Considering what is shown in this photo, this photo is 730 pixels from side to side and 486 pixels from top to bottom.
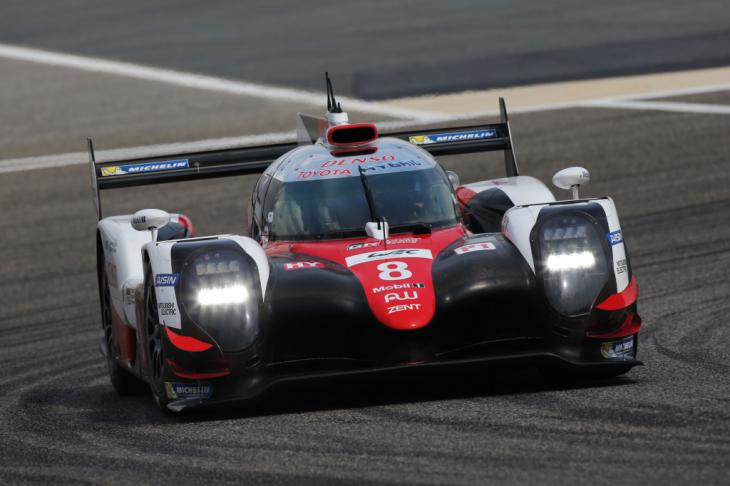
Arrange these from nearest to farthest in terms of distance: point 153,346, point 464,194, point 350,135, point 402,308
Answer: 1. point 402,308
2. point 153,346
3. point 350,135
4. point 464,194

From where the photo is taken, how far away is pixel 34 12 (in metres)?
38.5

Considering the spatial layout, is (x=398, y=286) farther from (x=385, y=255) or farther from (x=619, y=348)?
(x=619, y=348)

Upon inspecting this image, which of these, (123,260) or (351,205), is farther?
(123,260)

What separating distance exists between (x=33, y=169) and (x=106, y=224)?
12.2m

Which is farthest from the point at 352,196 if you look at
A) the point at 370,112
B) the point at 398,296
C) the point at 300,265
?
the point at 370,112

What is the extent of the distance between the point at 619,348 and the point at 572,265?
1.78 feet

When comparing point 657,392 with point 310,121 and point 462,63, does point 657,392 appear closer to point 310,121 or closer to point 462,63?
point 310,121

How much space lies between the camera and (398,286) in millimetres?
8164

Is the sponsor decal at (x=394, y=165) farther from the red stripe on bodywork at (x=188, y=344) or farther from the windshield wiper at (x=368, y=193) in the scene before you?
the red stripe on bodywork at (x=188, y=344)

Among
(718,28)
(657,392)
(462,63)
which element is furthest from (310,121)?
(718,28)

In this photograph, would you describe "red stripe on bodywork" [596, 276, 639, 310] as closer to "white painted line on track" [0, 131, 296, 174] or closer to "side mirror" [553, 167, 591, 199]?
"side mirror" [553, 167, 591, 199]

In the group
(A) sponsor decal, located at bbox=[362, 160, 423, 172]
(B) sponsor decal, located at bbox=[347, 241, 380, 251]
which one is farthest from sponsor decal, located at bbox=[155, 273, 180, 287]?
(A) sponsor decal, located at bbox=[362, 160, 423, 172]

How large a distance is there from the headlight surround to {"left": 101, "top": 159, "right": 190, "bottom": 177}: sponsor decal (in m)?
2.89

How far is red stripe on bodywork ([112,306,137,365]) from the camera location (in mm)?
9828
